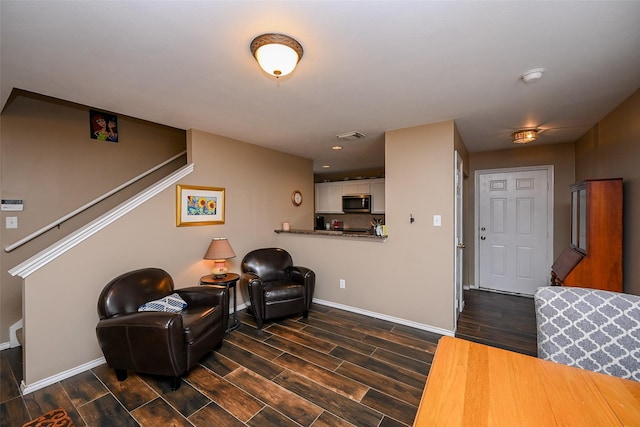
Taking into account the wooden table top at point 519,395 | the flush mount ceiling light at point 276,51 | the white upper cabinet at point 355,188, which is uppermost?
the flush mount ceiling light at point 276,51

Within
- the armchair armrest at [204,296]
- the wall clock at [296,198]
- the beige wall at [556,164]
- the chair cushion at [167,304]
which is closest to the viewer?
the chair cushion at [167,304]

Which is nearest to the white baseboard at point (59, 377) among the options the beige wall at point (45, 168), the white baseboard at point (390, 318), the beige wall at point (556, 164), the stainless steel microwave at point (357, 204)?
the beige wall at point (45, 168)

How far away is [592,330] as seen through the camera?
1214 millimetres

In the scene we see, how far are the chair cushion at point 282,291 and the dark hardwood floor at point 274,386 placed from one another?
36 centimetres

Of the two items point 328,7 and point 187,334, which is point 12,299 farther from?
point 328,7

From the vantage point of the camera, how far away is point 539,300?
1.34m

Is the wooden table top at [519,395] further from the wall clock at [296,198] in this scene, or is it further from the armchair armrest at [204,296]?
the wall clock at [296,198]

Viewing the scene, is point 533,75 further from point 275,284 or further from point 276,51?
point 275,284

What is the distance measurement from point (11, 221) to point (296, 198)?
3443mm

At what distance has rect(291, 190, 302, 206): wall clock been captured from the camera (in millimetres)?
4668

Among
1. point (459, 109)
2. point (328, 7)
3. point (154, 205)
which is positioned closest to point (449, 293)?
point (459, 109)

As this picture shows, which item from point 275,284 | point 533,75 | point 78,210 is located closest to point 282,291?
point 275,284

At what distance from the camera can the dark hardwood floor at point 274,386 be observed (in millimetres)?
1765

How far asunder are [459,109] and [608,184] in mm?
1500
